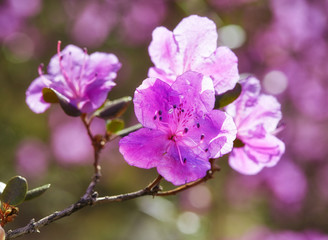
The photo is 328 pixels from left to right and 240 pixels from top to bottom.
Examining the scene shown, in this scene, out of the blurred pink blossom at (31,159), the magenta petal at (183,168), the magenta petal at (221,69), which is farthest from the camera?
the blurred pink blossom at (31,159)

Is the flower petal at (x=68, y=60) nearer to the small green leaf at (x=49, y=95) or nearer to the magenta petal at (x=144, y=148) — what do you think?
the small green leaf at (x=49, y=95)

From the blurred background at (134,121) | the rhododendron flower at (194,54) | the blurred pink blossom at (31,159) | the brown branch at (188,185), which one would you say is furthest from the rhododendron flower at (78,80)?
the blurred pink blossom at (31,159)

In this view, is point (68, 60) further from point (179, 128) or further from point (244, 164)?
point (244, 164)

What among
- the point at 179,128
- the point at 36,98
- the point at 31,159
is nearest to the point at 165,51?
the point at 179,128

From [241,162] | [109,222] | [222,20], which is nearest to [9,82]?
[109,222]

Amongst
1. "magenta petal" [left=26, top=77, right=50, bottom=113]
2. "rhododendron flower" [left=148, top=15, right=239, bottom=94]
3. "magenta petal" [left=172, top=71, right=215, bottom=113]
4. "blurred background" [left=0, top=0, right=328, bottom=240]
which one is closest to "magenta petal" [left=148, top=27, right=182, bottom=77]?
"rhododendron flower" [left=148, top=15, right=239, bottom=94]

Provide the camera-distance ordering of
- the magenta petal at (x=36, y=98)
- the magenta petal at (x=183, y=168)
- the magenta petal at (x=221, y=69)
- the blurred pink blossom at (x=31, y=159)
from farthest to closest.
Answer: the blurred pink blossom at (x=31, y=159)
the magenta petal at (x=36, y=98)
the magenta petal at (x=221, y=69)
the magenta petal at (x=183, y=168)

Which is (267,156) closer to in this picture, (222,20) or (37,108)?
(37,108)
